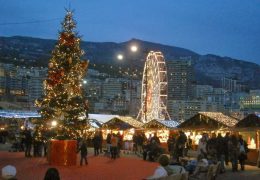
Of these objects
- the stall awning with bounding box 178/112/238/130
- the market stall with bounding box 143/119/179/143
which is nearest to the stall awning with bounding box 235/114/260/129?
the stall awning with bounding box 178/112/238/130

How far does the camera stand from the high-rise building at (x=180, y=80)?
16450 cm

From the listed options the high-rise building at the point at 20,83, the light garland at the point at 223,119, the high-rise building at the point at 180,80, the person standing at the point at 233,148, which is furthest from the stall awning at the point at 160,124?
the high-rise building at the point at 180,80

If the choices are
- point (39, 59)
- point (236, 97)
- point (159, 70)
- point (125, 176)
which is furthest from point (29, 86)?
point (125, 176)

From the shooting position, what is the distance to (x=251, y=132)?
29.5 metres

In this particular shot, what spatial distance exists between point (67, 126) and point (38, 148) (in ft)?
7.70

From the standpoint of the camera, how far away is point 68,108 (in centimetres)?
2675

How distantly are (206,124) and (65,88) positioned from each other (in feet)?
37.8

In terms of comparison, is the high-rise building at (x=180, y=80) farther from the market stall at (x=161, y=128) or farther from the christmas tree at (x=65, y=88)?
the christmas tree at (x=65, y=88)

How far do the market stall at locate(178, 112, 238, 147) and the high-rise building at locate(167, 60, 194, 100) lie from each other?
124 metres

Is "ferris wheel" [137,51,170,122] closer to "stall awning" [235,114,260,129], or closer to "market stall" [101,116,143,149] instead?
"market stall" [101,116,143,149]

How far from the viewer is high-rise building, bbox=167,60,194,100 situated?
164500 mm

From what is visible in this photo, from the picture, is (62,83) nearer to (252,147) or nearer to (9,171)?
(252,147)

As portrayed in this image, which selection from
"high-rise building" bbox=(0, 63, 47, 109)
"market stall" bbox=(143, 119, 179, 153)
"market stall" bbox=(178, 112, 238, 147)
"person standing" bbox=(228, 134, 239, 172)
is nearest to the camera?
"person standing" bbox=(228, 134, 239, 172)

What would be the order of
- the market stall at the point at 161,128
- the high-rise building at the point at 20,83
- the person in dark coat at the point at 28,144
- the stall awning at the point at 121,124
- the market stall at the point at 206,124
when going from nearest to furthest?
the person in dark coat at the point at 28,144
the market stall at the point at 206,124
the market stall at the point at 161,128
the stall awning at the point at 121,124
the high-rise building at the point at 20,83
